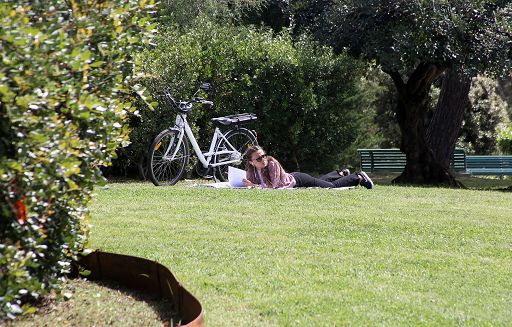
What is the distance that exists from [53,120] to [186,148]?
381 inches

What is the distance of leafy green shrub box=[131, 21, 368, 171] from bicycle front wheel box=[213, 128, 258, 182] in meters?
1.25

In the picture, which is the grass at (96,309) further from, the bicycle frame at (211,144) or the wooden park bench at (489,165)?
the wooden park bench at (489,165)

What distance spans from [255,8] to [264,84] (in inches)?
259

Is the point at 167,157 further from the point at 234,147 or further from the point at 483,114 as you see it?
the point at 483,114

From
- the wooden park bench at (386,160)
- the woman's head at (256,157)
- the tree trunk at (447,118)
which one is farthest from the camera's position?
the wooden park bench at (386,160)

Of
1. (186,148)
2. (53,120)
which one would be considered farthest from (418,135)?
(53,120)

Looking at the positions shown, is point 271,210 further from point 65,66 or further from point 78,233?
point 65,66

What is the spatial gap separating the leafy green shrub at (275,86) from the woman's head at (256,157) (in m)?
3.07

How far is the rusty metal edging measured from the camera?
5.35m

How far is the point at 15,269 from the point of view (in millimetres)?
4348

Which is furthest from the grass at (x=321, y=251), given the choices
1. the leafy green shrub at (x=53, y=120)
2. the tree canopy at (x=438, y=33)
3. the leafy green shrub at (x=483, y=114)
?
the leafy green shrub at (x=483, y=114)

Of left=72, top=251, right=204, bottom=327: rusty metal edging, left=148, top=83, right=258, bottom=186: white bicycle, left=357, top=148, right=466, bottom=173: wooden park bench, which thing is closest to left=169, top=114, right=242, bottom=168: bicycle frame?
left=148, top=83, right=258, bottom=186: white bicycle

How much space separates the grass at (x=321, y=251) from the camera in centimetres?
573

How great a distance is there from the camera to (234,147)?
1520 centimetres
